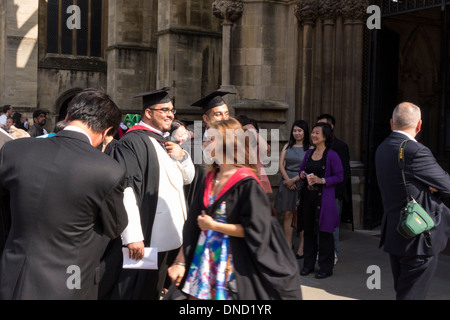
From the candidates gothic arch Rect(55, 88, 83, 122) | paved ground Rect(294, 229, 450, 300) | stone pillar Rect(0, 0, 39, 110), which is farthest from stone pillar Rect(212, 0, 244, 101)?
gothic arch Rect(55, 88, 83, 122)

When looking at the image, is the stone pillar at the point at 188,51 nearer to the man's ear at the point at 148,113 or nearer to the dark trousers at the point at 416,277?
the man's ear at the point at 148,113

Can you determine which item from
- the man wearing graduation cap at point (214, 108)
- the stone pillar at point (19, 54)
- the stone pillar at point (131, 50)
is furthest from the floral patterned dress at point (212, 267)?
the stone pillar at point (19, 54)

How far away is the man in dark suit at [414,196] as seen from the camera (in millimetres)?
4355

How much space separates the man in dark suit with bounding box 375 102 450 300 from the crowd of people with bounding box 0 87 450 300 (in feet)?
0.05

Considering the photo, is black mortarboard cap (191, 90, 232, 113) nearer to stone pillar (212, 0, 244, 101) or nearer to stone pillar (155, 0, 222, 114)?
stone pillar (212, 0, 244, 101)

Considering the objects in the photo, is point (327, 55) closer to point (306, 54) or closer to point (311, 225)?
point (306, 54)

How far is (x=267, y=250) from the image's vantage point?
3.29 metres

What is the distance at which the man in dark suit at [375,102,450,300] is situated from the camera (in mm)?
4355

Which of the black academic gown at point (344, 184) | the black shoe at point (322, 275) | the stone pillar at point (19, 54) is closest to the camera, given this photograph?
the black shoe at point (322, 275)

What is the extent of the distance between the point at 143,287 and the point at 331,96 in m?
6.09

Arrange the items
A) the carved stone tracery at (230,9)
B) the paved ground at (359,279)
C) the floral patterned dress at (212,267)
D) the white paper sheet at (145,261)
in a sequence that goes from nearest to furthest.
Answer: the floral patterned dress at (212,267), the white paper sheet at (145,261), the paved ground at (359,279), the carved stone tracery at (230,9)

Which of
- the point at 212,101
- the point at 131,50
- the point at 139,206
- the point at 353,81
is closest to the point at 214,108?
the point at 212,101
